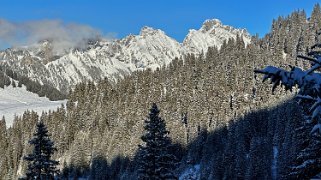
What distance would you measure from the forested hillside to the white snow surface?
172 cm

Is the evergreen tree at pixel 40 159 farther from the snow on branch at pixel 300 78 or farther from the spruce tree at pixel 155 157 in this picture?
the snow on branch at pixel 300 78

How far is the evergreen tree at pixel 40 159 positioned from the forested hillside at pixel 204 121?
59.9 meters

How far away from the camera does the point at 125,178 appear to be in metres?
127

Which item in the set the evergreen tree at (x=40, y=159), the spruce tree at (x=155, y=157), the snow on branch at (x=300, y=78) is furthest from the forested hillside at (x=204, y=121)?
the snow on branch at (x=300, y=78)

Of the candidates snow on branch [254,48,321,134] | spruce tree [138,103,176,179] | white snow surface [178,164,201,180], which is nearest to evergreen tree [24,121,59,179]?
spruce tree [138,103,176,179]

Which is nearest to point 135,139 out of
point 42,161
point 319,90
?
point 42,161

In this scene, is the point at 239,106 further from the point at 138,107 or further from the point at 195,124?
the point at 138,107

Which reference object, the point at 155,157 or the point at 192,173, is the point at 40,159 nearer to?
the point at 155,157

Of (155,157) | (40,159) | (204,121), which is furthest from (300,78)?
(204,121)

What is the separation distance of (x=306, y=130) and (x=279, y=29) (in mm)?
175341

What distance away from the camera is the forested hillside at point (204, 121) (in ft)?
351

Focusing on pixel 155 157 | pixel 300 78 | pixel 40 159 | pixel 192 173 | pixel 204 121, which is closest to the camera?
pixel 300 78

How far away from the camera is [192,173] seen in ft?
388

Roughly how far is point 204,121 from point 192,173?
27179 mm
